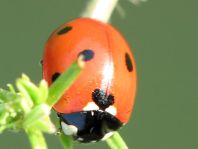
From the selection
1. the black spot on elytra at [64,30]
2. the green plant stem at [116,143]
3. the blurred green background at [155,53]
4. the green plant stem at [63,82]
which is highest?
the blurred green background at [155,53]

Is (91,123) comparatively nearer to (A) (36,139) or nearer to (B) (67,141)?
(B) (67,141)

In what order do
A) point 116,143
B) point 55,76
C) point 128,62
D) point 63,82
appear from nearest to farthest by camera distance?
1. point 63,82
2. point 116,143
3. point 55,76
4. point 128,62

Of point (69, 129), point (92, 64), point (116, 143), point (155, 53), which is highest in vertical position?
point (155, 53)

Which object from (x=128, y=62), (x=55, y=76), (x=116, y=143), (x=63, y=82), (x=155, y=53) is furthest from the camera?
(x=155, y=53)

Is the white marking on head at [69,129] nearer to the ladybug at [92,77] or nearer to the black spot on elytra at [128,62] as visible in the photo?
the ladybug at [92,77]

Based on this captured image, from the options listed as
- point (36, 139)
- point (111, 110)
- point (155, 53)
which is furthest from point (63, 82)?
point (155, 53)

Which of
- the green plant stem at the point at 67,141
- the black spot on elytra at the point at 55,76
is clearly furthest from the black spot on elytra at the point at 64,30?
the green plant stem at the point at 67,141

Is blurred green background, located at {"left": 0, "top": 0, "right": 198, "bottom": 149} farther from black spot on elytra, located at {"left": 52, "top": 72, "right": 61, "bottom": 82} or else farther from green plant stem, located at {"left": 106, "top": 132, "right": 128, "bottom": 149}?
green plant stem, located at {"left": 106, "top": 132, "right": 128, "bottom": 149}

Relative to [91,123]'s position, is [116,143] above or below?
below

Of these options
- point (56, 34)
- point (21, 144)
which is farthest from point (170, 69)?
point (56, 34)
